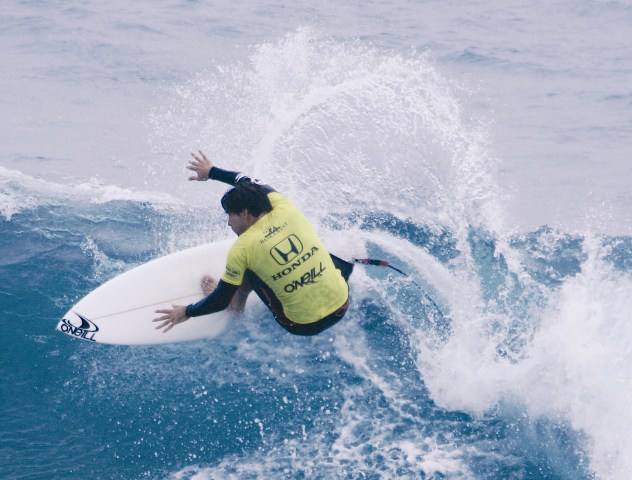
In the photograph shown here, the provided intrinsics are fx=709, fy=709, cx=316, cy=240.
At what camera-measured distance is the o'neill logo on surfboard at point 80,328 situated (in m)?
6.44

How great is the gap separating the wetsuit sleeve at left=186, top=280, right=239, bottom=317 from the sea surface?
1172 millimetres

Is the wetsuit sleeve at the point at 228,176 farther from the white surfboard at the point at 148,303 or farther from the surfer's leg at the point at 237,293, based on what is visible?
the white surfboard at the point at 148,303

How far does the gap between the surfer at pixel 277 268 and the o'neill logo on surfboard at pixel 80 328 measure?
A: 1.29 metres

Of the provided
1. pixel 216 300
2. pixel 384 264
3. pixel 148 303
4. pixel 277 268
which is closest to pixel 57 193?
pixel 148 303

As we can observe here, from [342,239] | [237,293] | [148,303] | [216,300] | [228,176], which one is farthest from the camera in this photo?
[342,239]

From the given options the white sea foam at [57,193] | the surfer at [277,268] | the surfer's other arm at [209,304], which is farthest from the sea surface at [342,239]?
the surfer's other arm at [209,304]

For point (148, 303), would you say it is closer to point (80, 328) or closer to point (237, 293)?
point (80, 328)

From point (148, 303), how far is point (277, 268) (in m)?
1.92

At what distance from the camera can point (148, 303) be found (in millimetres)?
6664

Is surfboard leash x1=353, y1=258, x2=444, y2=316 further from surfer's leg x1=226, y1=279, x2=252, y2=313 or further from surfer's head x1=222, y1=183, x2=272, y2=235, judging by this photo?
surfer's head x1=222, y1=183, x2=272, y2=235

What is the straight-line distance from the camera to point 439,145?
9.49 meters

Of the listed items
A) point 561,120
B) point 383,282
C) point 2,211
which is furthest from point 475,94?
point 2,211

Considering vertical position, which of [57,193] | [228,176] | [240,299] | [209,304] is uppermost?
[228,176]

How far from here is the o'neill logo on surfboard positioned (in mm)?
6438
